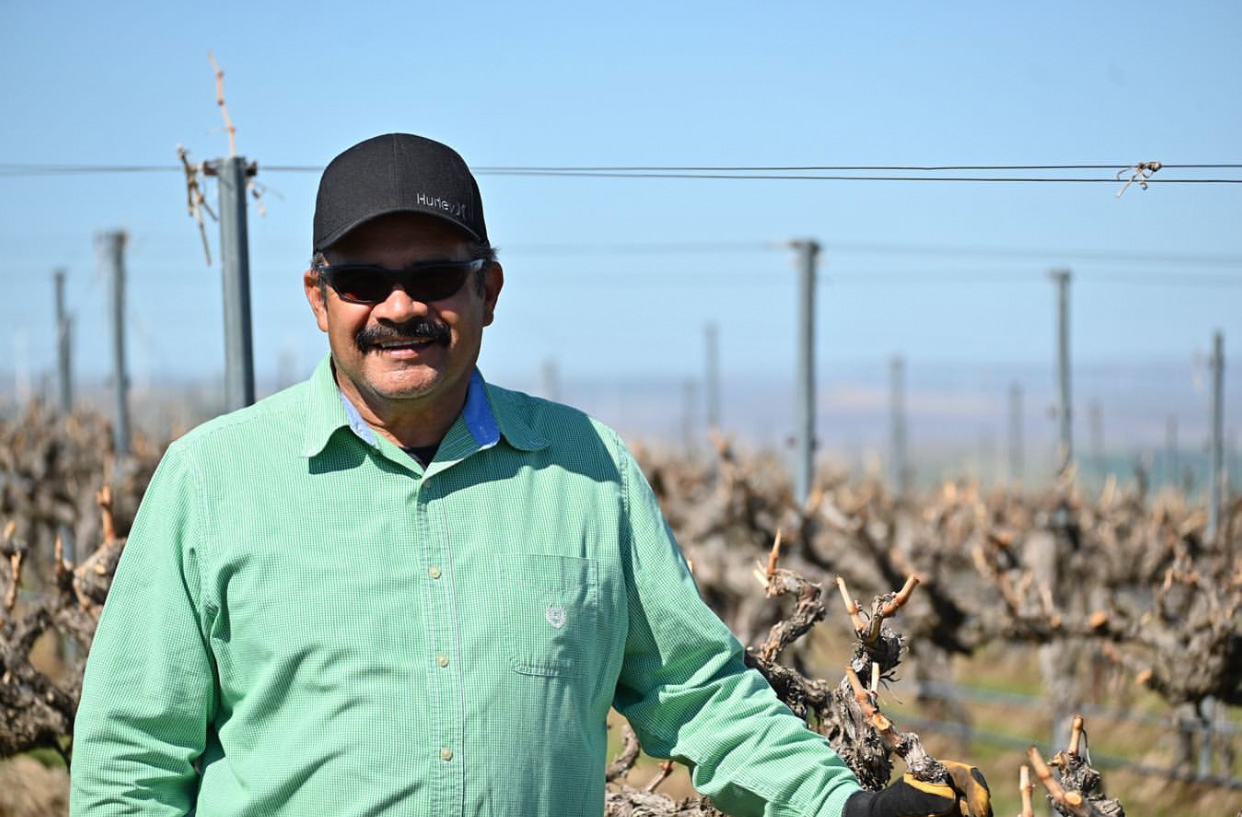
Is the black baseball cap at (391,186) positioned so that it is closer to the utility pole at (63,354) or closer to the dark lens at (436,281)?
the dark lens at (436,281)

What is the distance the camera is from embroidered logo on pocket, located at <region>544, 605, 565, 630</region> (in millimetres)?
2354

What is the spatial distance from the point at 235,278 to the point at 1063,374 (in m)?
9.48

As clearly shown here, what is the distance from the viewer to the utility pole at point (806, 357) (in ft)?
31.8

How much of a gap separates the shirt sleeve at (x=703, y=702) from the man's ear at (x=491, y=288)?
36 cm

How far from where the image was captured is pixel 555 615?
2.36m

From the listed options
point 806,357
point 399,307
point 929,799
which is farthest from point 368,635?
point 806,357

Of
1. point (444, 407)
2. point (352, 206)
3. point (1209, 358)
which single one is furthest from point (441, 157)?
point (1209, 358)

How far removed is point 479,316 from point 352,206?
296mm

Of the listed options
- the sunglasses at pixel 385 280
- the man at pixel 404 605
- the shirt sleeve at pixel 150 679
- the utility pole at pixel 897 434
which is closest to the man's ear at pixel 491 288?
the man at pixel 404 605

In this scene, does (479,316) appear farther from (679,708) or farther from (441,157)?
(679,708)

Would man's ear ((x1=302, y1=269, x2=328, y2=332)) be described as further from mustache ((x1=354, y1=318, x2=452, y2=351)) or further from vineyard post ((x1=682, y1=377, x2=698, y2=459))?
vineyard post ((x1=682, y1=377, x2=698, y2=459))

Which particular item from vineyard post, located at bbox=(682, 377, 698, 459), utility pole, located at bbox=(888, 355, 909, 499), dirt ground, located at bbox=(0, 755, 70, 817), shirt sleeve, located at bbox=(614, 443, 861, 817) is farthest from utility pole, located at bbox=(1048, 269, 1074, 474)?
vineyard post, located at bbox=(682, 377, 698, 459)

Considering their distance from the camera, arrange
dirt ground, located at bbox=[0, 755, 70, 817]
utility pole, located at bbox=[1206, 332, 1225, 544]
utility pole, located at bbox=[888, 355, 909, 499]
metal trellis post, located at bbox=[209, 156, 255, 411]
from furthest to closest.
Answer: utility pole, located at bbox=[888, 355, 909, 499]
utility pole, located at bbox=[1206, 332, 1225, 544]
dirt ground, located at bbox=[0, 755, 70, 817]
metal trellis post, located at bbox=[209, 156, 255, 411]

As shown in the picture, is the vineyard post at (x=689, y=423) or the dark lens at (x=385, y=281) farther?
the vineyard post at (x=689, y=423)
